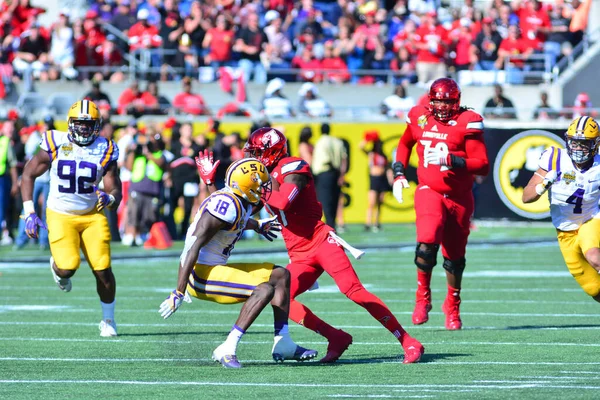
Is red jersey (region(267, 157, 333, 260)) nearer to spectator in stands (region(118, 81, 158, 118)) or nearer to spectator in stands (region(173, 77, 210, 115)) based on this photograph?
spectator in stands (region(118, 81, 158, 118))

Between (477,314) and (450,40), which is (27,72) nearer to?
(450,40)

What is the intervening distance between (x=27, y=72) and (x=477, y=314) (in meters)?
12.7

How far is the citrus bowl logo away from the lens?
2141 centimetres

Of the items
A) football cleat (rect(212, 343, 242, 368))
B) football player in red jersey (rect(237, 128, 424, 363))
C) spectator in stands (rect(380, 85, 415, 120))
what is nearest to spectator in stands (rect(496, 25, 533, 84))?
spectator in stands (rect(380, 85, 415, 120))

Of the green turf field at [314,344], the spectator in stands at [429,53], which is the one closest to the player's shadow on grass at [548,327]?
the green turf field at [314,344]

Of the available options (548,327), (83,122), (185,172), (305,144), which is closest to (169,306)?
(83,122)

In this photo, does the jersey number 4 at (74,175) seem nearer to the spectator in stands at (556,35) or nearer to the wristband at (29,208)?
the wristband at (29,208)

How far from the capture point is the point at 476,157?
10039 mm

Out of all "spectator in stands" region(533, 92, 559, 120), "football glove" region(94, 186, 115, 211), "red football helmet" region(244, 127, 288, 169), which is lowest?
"spectator in stands" region(533, 92, 559, 120)

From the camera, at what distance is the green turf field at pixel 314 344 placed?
6961 millimetres

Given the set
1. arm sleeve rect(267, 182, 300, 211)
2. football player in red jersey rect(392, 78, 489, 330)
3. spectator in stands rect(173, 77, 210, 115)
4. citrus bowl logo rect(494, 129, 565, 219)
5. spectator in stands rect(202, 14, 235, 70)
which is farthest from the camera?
spectator in stands rect(202, 14, 235, 70)

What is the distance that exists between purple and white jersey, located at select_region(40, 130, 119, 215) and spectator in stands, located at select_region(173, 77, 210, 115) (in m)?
11.5

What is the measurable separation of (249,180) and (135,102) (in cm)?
1370

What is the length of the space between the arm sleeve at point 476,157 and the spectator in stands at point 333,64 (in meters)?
13.8
